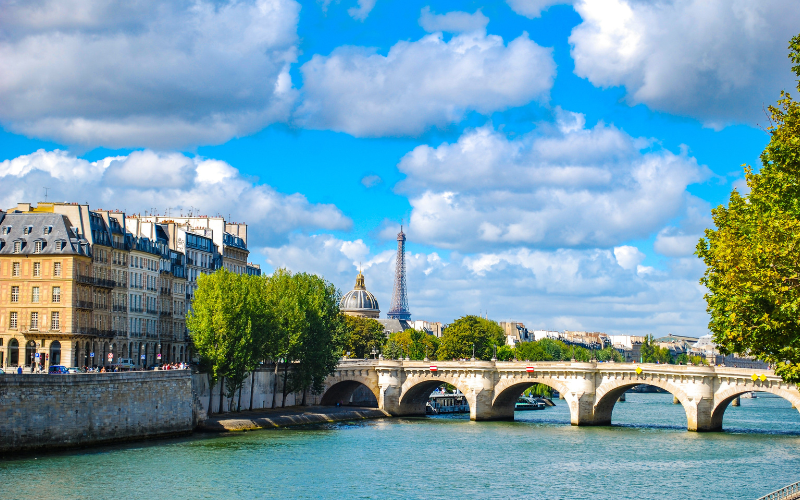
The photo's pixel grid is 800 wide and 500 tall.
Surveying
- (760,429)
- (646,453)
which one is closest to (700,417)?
(760,429)

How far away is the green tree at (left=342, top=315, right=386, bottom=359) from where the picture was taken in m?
131

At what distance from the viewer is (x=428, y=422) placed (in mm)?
87250

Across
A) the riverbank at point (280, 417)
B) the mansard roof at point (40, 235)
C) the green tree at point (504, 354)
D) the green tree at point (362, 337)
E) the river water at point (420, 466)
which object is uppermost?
the mansard roof at point (40, 235)

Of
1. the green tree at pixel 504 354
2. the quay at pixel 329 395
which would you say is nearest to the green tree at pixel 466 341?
the green tree at pixel 504 354

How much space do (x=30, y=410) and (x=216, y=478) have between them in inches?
429

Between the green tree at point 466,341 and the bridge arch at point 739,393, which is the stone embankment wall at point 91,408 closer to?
the bridge arch at point 739,393

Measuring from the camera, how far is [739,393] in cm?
7512

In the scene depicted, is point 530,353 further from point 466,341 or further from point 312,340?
point 312,340

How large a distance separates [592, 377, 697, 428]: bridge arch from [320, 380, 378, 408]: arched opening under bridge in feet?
72.9

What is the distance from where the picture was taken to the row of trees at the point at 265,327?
2849 inches

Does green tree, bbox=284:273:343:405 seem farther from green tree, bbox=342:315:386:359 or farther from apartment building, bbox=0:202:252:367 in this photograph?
green tree, bbox=342:315:386:359

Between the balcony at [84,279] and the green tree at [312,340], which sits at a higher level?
the balcony at [84,279]

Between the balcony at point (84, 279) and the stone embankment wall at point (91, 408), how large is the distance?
39.2ft

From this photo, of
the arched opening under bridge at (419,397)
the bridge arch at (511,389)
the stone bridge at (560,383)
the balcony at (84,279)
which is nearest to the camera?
the balcony at (84,279)
